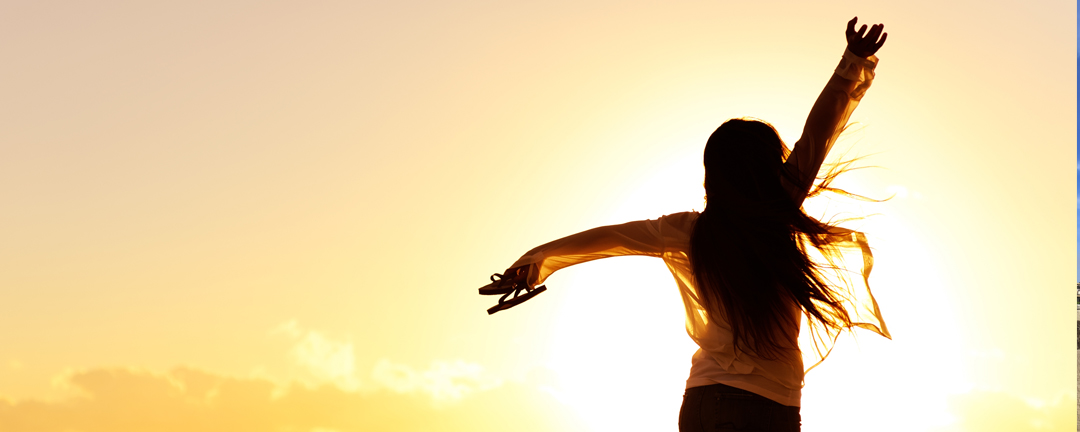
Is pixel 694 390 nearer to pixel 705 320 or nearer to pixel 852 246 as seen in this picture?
pixel 705 320

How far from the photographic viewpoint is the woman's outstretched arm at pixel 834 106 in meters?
3.22

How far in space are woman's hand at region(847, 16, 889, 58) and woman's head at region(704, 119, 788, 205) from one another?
46 centimetres

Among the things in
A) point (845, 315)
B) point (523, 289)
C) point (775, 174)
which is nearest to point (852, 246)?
point (845, 315)

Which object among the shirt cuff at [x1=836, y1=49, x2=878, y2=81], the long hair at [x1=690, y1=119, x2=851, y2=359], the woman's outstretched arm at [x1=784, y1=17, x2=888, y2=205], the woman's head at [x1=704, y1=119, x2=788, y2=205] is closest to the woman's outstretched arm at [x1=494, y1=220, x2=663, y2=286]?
the long hair at [x1=690, y1=119, x2=851, y2=359]

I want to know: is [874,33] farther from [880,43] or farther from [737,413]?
[737,413]

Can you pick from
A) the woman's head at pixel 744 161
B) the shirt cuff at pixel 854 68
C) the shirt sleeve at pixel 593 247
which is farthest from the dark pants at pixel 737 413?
the shirt cuff at pixel 854 68

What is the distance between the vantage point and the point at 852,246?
3639mm

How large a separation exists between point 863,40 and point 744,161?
68cm

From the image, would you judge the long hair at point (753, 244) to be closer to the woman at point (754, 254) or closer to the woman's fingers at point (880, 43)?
the woman at point (754, 254)

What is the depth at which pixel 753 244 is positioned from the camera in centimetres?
317

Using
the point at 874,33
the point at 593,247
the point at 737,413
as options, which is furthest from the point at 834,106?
the point at 737,413

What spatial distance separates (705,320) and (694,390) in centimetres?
28

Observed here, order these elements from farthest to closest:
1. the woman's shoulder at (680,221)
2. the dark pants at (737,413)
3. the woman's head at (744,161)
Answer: the woman's shoulder at (680,221) → the woman's head at (744,161) → the dark pants at (737,413)

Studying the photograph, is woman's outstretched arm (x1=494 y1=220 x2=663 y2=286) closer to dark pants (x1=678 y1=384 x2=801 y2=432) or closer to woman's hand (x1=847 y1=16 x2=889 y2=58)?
dark pants (x1=678 y1=384 x2=801 y2=432)
